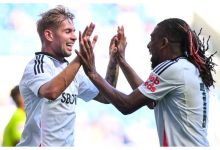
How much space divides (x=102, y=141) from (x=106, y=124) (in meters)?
0.17

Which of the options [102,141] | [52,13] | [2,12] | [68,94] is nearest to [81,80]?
[68,94]

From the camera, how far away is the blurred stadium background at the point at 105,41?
14.3 ft

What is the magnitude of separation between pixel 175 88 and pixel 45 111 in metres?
0.56

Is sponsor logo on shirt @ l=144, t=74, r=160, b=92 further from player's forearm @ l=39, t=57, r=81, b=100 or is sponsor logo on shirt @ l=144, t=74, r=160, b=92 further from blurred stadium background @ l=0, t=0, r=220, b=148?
blurred stadium background @ l=0, t=0, r=220, b=148

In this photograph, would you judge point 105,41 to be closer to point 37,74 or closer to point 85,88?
point 85,88

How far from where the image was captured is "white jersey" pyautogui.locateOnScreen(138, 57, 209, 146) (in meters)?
1.85

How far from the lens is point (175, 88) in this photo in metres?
1.87

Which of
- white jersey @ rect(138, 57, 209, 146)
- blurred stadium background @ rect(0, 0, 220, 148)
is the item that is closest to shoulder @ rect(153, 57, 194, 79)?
white jersey @ rect(138, 57, 209, 146)

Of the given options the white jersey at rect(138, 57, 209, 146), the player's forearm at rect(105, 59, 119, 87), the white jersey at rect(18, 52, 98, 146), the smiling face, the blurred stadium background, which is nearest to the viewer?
the white jersey at rect(138, 57, 209, 146)

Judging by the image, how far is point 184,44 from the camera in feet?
6.38

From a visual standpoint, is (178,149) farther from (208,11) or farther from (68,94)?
(208,11)

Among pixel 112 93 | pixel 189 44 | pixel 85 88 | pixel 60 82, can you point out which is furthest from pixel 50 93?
pixel 189 44

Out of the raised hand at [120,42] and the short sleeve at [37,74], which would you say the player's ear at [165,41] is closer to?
the raised hand at [120,42]

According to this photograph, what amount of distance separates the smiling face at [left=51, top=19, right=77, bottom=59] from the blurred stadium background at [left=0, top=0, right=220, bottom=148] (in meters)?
1.94
